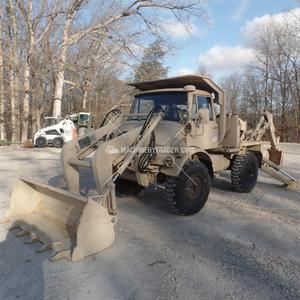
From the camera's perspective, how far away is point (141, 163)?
5242 millimetres

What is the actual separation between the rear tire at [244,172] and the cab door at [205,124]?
831 millimetres

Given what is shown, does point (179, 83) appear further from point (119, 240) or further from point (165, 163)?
point (119, 240)

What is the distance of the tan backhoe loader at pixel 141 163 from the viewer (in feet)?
13.5

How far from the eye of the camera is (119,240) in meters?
4.46

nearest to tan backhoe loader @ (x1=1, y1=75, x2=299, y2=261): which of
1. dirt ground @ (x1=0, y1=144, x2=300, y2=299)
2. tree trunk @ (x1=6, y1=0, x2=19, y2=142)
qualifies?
dirt ground @ (x1=0, y1=144, x2=300, y2=299)

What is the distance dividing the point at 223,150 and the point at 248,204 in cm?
119

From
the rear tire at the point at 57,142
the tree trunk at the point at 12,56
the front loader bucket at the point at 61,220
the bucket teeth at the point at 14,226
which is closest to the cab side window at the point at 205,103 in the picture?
the front loader bucket at the point at 61,220

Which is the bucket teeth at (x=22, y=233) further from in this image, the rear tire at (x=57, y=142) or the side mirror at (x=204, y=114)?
the rear tire at (x=57, y=142)

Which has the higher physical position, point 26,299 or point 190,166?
point 190,166

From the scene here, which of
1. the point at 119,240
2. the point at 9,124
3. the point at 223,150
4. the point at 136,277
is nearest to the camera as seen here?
the point at 136,277

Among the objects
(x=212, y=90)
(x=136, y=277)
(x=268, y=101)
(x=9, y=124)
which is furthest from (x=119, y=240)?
(x=268, y=101)

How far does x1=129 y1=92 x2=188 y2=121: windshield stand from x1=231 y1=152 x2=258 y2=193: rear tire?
204cm

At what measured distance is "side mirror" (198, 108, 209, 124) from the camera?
18.9ft

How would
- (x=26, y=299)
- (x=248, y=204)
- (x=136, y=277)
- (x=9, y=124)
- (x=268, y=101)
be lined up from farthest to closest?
(x=268, y=101), (x=9, y=124), (x=248, y=204), (x=136, y=277), (x=26, y=299)
